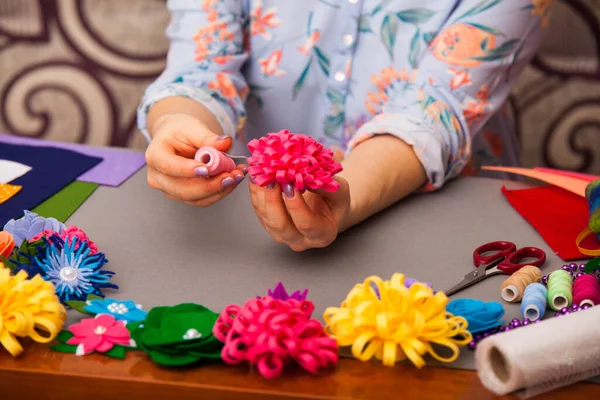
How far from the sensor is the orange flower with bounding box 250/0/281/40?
0.89 meters

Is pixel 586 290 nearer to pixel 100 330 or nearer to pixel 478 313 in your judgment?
pixel 478 313

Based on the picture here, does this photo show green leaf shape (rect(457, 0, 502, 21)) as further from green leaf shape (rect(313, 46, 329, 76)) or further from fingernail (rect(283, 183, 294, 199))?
fingernail (rect(283, 183, 294, 199))

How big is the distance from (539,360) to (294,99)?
23.0 inches

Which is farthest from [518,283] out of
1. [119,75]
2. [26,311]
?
[119,75]

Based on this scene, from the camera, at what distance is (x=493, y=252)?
2.08ft

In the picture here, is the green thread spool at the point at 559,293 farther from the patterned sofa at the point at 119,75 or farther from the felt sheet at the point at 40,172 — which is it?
the patterned sofa at the point at 119,75

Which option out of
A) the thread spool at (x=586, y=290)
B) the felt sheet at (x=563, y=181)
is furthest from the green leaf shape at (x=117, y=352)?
the felt sheet at (x=563, y=181)

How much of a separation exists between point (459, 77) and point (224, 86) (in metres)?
0.28

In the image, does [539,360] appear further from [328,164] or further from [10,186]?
[10,186]

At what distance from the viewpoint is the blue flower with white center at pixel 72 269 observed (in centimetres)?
52

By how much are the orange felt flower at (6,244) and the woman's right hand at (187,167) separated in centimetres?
14

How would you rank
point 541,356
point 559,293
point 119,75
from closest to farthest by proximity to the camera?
1. point 541,356
2. point 559,293
3. point 119,75

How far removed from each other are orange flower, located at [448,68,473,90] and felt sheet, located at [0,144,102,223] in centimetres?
42

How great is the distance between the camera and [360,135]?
0.76 metres
